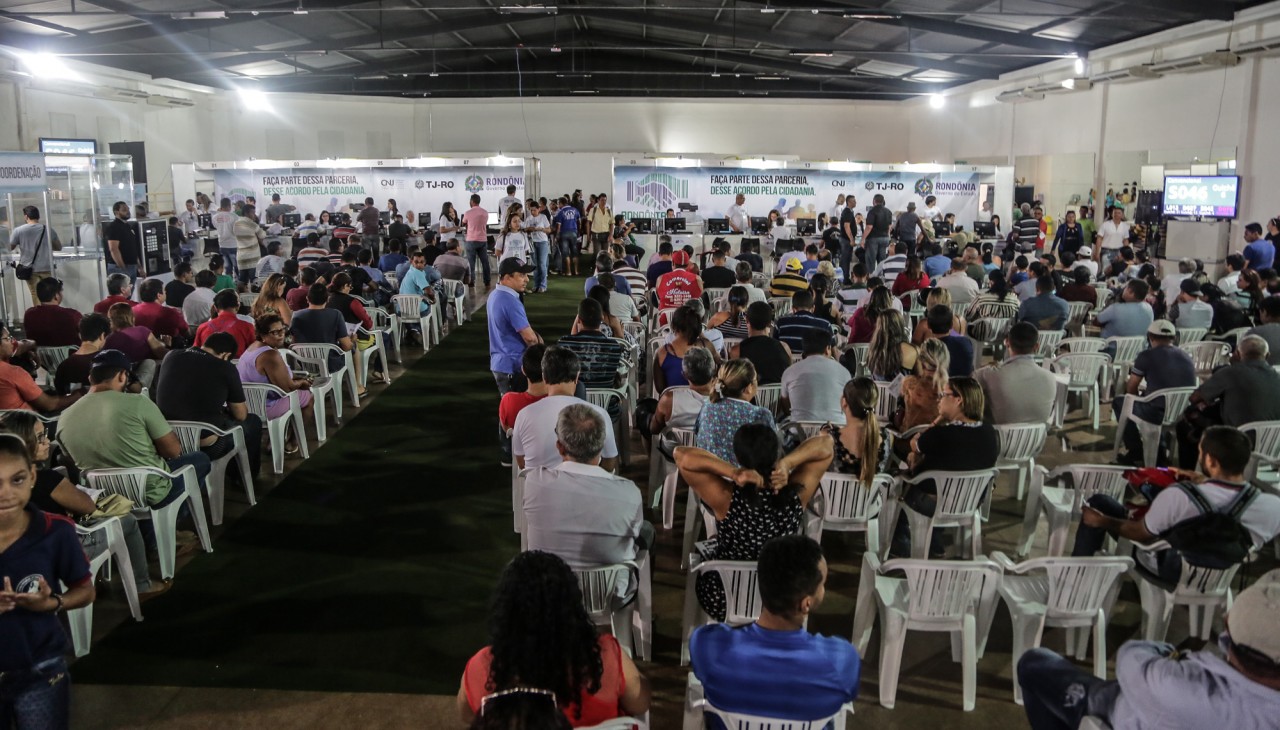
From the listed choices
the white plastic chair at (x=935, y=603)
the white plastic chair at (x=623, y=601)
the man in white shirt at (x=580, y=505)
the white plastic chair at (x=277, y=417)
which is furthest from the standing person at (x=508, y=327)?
the white plastic chair at (x=935, y=603)

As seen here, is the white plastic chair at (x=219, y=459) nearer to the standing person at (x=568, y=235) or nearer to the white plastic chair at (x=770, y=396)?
the white plastic chair at (x=770, y=396)

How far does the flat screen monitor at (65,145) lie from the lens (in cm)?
1516

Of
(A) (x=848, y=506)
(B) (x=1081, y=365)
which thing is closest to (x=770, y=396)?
(A) (x=848, y=506)

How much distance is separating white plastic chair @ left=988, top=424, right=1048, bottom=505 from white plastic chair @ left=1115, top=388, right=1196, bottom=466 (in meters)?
1.20

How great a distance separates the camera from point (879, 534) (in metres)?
4.54

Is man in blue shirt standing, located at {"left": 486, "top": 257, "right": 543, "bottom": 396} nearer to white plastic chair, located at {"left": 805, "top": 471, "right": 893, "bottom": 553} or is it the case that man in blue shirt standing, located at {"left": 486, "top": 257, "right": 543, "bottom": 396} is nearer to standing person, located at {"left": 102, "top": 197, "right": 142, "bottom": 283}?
white plastic chair, located at {"left": 805, "top": 471, "right": 893, "bottom": 553}

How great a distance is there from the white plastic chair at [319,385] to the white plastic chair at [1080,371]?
17.6 ft

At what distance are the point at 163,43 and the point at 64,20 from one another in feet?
7.71

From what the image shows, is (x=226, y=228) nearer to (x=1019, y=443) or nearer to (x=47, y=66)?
(x=47, y=66)

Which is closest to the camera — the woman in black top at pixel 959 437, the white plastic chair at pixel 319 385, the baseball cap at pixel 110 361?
the woman in black top at pixel 959 437

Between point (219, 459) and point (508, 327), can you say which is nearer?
point (219, 459)

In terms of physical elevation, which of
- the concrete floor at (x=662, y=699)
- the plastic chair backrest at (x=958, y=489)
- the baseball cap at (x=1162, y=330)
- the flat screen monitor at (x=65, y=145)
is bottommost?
the concrete floor at (x=662, y=699)

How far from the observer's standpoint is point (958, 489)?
13.8ft

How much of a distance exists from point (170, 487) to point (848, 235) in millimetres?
12285
